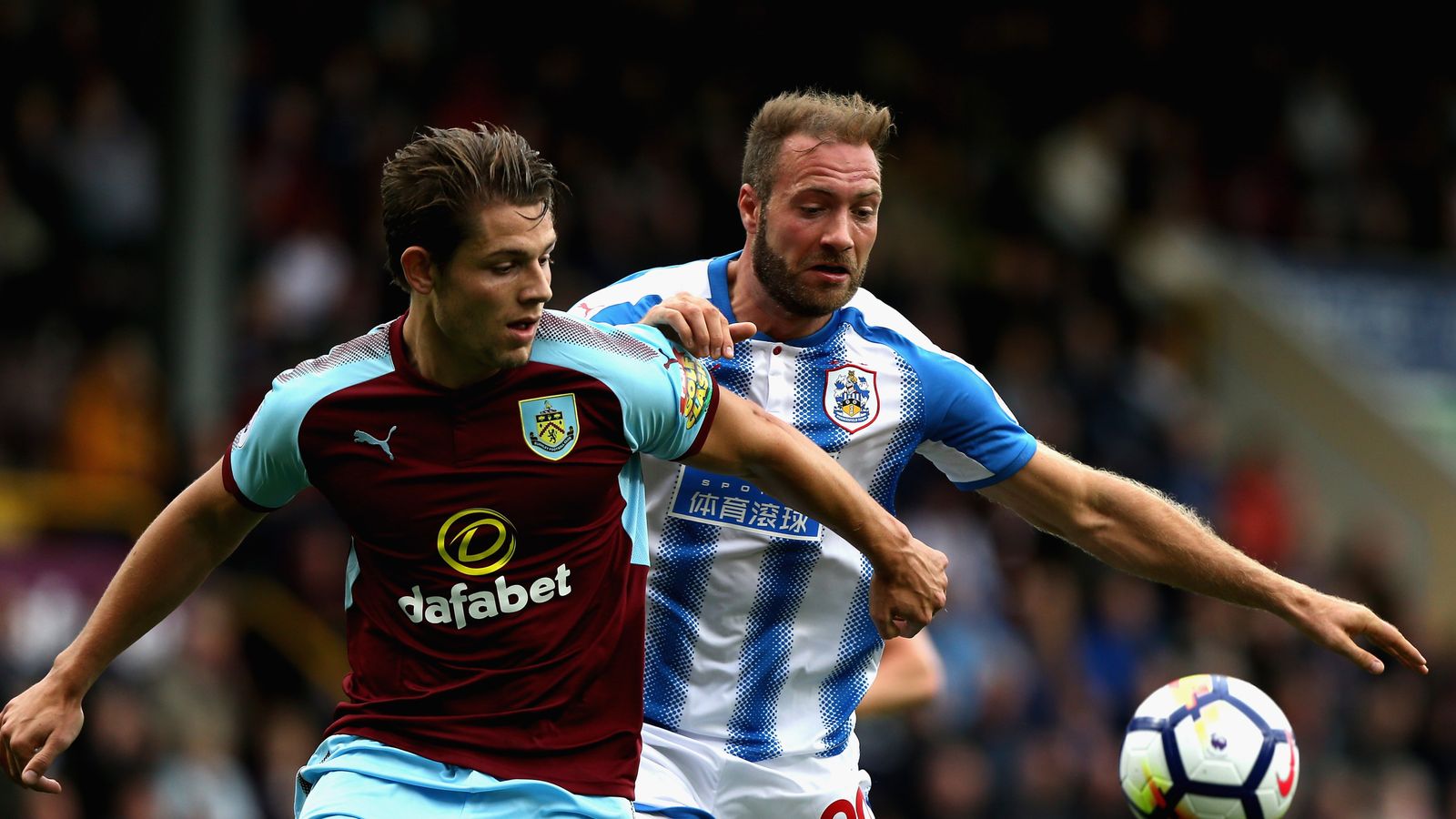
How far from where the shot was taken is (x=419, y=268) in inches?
172

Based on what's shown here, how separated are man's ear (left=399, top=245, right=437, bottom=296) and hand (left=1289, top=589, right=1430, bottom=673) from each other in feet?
7.58

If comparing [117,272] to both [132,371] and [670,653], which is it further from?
[670,653]

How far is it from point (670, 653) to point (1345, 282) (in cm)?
1381

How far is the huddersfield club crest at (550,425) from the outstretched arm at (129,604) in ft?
2.12

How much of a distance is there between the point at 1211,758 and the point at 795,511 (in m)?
1.36

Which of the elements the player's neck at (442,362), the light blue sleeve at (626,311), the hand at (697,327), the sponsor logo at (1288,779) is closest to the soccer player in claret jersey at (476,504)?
the player's neck at (442,362)

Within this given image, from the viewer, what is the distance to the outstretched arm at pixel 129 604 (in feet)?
14.8

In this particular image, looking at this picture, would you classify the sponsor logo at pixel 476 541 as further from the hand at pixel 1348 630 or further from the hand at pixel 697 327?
the hand at pixel 1348 630

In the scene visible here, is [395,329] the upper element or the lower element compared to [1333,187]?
lower

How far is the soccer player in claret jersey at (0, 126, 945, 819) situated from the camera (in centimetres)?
431

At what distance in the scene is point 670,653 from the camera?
5418mm

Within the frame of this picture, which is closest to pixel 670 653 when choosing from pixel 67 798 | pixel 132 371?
pixel 67 798

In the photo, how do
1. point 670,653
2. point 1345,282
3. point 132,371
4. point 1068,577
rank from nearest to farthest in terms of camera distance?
point 670,653
point 132,371
point 1068,577
point 1345,282

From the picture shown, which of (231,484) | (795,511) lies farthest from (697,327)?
(231,484)
